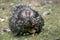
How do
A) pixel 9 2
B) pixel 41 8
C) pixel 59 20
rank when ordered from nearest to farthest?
pixel 59 20
pixel 41 8
pixel 9 2

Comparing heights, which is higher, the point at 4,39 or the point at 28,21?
the point at 28,21

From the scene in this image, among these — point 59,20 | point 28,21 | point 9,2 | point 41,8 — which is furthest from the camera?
point 9,2

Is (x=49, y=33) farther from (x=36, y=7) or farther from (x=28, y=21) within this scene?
(x=36, y=7)

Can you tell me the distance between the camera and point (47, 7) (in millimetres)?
9859

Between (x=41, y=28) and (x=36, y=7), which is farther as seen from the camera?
(x=36, y=7)

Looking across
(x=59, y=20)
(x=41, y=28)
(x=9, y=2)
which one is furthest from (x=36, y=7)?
(x=41, y=28)

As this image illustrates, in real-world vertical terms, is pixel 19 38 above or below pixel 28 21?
below

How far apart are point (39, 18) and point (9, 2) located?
13.1ft

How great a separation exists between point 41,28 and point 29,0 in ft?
12.8

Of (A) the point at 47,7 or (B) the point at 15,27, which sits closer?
(B) the point at 15,27

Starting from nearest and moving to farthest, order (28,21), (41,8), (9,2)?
(28,21) → (41,8) → (9,2)

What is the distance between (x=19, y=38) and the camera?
22.7ft

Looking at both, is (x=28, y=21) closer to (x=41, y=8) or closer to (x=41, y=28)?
(x=41, y=28)

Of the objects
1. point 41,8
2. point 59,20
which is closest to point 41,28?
point 59,20
